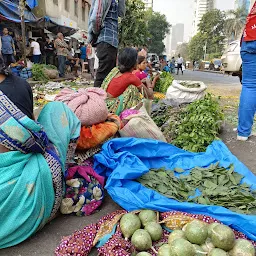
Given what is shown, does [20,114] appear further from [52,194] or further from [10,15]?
[10,15]

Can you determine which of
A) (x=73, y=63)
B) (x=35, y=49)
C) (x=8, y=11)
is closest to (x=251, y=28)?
(x=8, y=11)

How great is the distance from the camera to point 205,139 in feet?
11.1

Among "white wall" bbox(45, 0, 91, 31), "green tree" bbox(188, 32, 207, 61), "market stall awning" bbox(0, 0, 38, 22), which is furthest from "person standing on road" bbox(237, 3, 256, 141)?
"green tree" bbox(188, 32, 207, 61)

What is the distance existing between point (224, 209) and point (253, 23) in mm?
2443

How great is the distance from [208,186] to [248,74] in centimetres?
192

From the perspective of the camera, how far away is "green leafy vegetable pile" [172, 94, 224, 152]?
3.40 meters

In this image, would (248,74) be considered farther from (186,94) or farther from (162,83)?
(162,83)

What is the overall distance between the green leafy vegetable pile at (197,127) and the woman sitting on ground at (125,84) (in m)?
0.67

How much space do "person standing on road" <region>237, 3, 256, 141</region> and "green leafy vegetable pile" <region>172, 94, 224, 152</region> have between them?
39cm

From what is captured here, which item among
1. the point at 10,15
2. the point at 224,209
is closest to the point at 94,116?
the point at 224,209

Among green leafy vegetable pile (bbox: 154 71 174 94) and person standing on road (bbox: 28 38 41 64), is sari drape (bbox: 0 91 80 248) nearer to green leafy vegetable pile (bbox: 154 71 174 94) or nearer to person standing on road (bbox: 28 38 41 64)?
green leafy vegetable pile (bbox: 154 71 174 94)

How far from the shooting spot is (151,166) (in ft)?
9.18

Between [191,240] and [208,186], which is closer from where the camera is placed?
[191,240]

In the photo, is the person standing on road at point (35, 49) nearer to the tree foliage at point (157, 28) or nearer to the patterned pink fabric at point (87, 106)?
the patterned pink fabric at point (87, 106)
